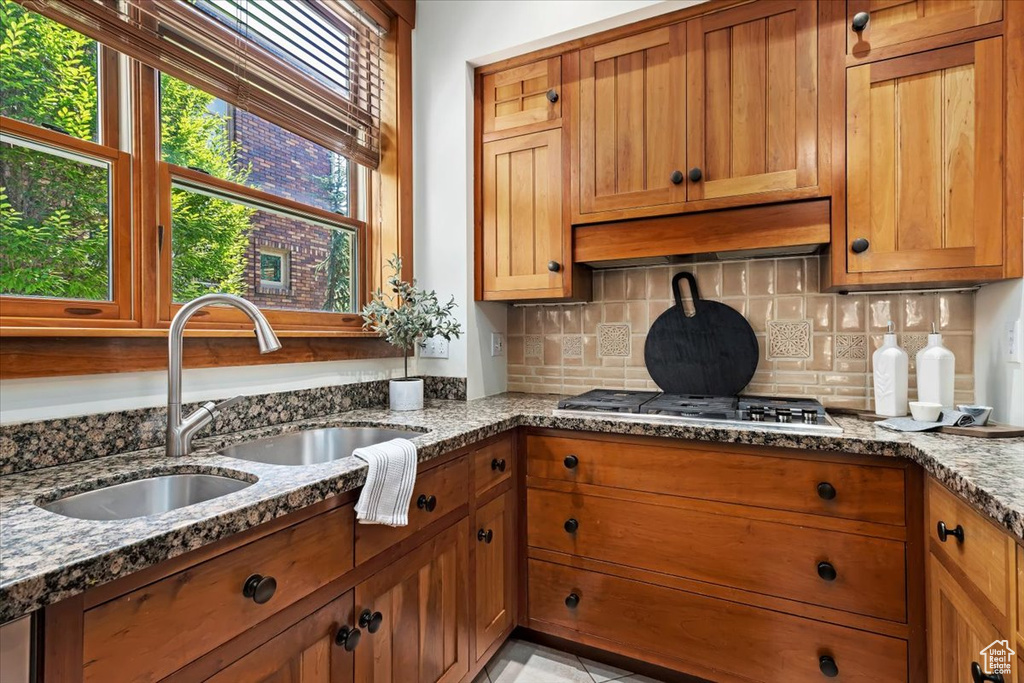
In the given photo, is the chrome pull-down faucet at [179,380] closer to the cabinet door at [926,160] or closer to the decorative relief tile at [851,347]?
the cabinet door at [926,160]

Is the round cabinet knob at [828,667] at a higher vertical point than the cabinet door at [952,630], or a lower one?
lower

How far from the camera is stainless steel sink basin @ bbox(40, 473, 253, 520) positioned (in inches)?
39.4

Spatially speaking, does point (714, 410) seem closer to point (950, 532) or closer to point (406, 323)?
point (950, 532)

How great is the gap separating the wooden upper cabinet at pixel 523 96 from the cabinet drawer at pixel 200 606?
1774 mm

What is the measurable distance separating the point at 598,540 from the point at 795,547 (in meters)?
0.61

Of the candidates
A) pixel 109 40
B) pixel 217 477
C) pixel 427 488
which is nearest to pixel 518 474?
pixel 427 488

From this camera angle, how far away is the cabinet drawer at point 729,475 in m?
1.41

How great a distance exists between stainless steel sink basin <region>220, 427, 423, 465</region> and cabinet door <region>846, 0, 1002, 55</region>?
1919 millimetres

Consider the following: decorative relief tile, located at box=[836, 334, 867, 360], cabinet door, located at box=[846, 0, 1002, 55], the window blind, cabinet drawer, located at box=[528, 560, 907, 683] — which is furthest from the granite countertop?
cabinet door, located at box=[846, 0, 1002, 55]

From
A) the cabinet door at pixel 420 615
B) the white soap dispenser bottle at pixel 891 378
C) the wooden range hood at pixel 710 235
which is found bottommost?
the cabinet door at pixel 420 615

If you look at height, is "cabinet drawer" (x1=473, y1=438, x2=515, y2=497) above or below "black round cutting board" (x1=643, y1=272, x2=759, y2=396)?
below

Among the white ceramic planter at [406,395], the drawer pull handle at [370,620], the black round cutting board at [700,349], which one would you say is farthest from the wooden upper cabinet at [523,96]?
the drawer pull handle at [370,620]

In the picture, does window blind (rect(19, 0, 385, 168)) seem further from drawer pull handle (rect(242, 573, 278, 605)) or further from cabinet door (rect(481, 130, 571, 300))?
drawer pull handle (rect(242, 573, 278, 605))

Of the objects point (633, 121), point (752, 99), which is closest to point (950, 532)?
point (752, 99)
